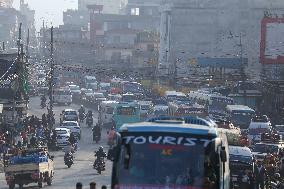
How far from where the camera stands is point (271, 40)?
79.9 m

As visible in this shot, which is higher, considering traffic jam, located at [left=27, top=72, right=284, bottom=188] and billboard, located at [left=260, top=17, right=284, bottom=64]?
billboard, located at [left=260, top=17, right=284, bottom=64]

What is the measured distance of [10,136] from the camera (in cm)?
4553

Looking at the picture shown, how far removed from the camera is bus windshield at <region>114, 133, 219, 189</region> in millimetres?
16688

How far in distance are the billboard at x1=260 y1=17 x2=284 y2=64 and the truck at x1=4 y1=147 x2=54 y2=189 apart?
164ft

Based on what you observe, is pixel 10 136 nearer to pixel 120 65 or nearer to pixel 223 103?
pixel 223 103

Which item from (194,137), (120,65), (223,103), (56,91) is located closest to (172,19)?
(120,65)

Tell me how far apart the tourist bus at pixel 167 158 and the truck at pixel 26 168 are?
14.6m

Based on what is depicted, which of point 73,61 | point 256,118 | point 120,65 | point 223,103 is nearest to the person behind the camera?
point 256,118

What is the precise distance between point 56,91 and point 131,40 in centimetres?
6113

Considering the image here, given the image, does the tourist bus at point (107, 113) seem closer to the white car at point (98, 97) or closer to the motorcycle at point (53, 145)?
the motorcycle at point (53, 145)

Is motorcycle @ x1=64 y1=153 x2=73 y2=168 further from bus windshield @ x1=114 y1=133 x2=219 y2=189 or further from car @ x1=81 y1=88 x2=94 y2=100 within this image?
car @ x1=81 y1=88 x2=94 y2=100

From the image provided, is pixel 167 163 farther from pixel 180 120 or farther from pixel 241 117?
pixel 241 117

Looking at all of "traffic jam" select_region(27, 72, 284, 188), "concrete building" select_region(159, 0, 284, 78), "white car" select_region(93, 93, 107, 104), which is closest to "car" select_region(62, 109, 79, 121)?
"traffic jam" select_region(27, 72, 284, 188)

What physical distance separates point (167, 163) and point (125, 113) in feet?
128
